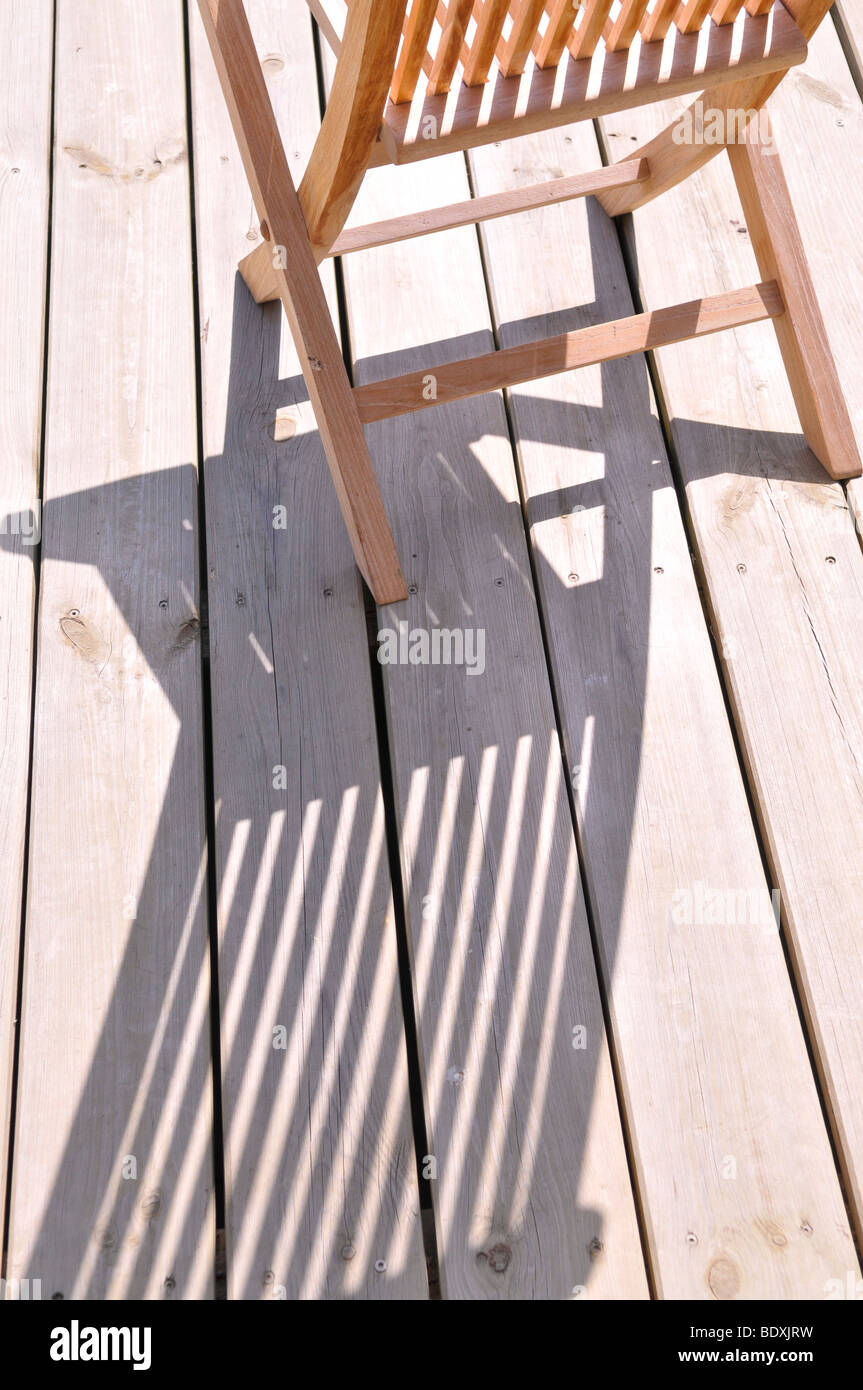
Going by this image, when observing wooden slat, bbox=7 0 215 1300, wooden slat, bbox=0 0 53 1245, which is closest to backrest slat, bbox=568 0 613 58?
wooden slat, bbox=7 0 215 1300

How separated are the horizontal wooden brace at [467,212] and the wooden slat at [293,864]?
0.14 metres

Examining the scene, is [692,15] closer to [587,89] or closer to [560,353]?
[587,89]

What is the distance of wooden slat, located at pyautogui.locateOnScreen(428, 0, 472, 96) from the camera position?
45.9 inches

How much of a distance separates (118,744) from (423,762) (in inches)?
15.7

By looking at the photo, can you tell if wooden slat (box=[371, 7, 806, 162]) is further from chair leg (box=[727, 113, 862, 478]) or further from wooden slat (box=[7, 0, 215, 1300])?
wooden slat (box=[7, 0, 215, 1300])

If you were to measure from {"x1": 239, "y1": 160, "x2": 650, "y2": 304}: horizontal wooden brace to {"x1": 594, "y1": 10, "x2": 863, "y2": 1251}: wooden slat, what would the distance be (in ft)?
0.68

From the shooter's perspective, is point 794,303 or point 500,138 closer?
point 500,138

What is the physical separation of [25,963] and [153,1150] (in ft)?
0.90

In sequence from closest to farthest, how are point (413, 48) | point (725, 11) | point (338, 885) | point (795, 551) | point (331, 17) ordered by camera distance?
point (413, 48), point (725, 11), point (338, 885), point (331, 17), point (795, 551)

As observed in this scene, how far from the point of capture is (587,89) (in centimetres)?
126

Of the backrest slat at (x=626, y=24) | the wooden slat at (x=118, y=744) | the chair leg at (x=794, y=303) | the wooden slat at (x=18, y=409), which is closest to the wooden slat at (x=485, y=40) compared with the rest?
the backrest slat at (x=626, y=24)

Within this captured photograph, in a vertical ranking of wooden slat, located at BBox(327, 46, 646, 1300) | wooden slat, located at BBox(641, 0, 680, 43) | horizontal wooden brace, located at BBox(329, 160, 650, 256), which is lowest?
wooden slat, located at BBox(327, 46, 646, 1300)

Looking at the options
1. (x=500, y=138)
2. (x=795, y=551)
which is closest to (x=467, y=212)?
(x=500, y=138)
